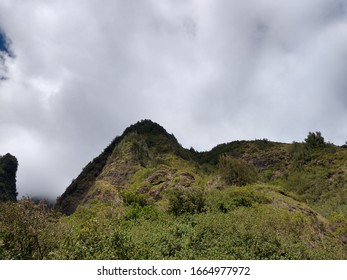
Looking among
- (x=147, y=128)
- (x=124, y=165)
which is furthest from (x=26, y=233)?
(x=147, y=128)

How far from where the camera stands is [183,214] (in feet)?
126

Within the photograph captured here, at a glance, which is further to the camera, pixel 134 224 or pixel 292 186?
pixel 292 186

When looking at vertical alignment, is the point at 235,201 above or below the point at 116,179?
below

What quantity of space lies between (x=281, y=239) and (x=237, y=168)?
24249 mm

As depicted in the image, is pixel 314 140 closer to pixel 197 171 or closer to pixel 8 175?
pixel 197 171

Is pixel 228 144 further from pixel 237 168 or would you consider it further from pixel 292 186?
pixel 237 168

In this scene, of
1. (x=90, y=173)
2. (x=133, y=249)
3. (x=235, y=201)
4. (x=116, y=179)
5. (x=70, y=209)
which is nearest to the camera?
(x=133, y=249)

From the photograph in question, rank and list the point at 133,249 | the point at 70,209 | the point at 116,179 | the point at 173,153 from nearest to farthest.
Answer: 1. the point at 133,249
2. the point at 116,179
3. the point at 70,209
4. the point at 173,153

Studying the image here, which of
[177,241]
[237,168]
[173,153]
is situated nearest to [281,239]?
[177,241]

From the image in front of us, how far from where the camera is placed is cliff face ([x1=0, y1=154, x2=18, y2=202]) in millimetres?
118569

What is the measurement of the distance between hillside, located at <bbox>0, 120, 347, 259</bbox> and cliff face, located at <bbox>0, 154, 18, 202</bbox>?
44314 mm

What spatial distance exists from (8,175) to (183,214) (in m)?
106
